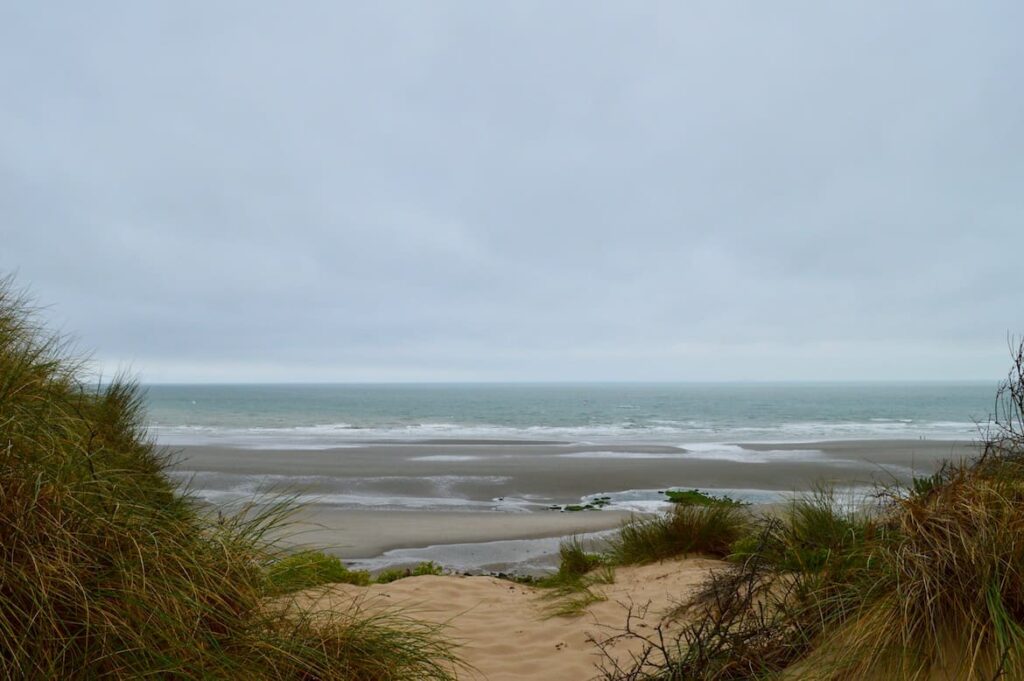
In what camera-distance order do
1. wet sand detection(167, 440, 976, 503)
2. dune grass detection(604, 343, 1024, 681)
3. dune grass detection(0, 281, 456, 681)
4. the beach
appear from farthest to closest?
wet sand detection(167, 440, 976, 503) < the beach < dune grass detection(604, 343, 1024, 681) < dune grass detection(0, 281, 456, 681)

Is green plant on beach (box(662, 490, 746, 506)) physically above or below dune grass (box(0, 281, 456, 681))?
below

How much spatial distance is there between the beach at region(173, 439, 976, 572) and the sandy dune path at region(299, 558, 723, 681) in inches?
48.2

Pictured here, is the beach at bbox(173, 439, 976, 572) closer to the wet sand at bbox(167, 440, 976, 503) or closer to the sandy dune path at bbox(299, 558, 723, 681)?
the wet sand at bbox(167, 440, 976, 503)

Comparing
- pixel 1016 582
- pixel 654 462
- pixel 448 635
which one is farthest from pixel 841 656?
pixel 654 462

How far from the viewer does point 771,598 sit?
3.94m

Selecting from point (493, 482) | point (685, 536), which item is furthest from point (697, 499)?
point (493, 482)

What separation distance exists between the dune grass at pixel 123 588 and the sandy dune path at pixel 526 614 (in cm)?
101

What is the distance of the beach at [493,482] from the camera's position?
37.0ft

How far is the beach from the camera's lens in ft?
37.0

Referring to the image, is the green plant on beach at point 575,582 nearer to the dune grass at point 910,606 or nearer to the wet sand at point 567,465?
the dune grass at point 910,606

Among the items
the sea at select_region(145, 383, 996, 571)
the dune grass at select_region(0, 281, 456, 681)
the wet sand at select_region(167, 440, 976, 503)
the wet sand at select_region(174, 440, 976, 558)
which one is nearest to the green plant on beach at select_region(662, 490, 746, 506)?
the sea at select_region(145, 383, 996, 571)

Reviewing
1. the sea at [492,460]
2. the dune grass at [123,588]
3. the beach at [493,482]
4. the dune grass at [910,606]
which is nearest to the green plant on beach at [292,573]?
the dune grass at [123,588]

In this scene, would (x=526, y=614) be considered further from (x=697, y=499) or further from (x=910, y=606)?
(x=697, y=499)

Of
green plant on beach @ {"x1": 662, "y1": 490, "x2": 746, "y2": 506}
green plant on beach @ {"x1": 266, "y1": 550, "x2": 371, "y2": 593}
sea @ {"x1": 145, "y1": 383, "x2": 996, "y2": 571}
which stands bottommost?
sea @ {"x1": 145, "y1": 383, "x2": 996, "y2": 571}
